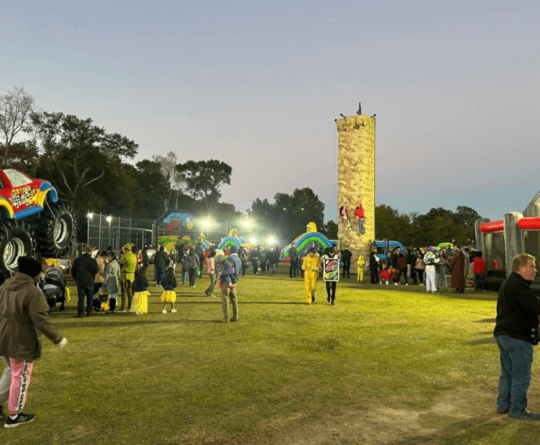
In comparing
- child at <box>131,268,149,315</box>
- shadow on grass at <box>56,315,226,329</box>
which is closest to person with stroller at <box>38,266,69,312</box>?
A: shadow on grass at <box>56,315,226,329</box>

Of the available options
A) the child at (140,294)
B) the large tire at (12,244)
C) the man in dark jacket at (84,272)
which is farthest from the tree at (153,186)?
the man in dark jacket at (84,272)

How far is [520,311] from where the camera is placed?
4.89m

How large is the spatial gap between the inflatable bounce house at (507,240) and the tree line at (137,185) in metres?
33.3

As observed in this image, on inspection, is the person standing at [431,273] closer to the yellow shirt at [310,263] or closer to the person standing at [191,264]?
the yellow shirt at [310,263]

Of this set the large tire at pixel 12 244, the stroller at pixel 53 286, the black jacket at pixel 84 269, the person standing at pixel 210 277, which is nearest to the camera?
the black jacket at pixel 84 269

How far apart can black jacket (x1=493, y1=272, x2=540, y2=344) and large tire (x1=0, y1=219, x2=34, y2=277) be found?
12.0m

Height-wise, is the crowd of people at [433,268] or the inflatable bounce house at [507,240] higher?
the inflatable bounce house at [507,240]

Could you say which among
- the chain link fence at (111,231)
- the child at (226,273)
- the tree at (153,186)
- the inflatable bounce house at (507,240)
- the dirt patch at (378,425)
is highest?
the tree at (153,186)

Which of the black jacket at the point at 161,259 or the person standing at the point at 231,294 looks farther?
the black jacket at the point at 161,259

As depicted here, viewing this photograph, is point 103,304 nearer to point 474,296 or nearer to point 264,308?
point 264,308

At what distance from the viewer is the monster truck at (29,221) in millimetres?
13023

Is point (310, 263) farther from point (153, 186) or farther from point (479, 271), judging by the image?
point (153, 186)

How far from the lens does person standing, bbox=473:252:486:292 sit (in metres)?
19.2

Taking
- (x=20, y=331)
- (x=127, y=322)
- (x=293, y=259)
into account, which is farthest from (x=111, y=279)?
(x=293, y=259)
